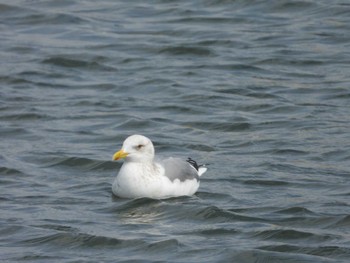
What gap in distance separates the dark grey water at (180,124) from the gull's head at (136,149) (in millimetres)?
485

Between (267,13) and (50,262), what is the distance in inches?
497

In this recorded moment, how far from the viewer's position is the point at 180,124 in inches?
612

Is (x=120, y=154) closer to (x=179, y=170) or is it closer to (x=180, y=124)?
(x=179, y=170)

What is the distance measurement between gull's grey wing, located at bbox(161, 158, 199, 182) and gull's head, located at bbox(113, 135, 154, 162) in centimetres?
25

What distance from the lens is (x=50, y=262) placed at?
387 inches

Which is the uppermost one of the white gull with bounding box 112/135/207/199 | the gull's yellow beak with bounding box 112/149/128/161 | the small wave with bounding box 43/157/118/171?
the gull's yellow beak with bounding box 112/149/128/161

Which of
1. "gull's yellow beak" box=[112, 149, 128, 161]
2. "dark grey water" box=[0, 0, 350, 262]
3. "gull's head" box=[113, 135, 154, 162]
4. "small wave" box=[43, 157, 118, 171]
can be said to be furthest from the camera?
"small wave" box=[43, 157, 118, 171]

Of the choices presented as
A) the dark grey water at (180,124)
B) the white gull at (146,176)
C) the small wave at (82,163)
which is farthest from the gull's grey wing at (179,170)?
the small wave at (82,163)

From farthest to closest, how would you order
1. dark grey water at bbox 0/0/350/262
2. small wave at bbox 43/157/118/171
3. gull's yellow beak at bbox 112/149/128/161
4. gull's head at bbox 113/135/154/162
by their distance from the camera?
small wave at bbox 43/157/118/171 < gull's head at bbox 113/135/154/162 < gull's yellow beak at bbox 112/149/128/161 < dark grey water at bbox 0/0/350/262

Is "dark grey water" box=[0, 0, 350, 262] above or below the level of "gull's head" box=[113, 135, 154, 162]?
below

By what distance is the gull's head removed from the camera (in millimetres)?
12062

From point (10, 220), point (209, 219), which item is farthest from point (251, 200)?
point (10, 220)

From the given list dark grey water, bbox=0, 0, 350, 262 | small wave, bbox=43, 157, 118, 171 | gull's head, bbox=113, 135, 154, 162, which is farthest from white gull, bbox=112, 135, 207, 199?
small wave, bbox=43, 157, 118, 171

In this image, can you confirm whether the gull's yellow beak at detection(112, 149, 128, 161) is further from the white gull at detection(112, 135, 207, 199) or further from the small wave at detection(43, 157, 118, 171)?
the small wave at detection(43, 157, 118, 171)
